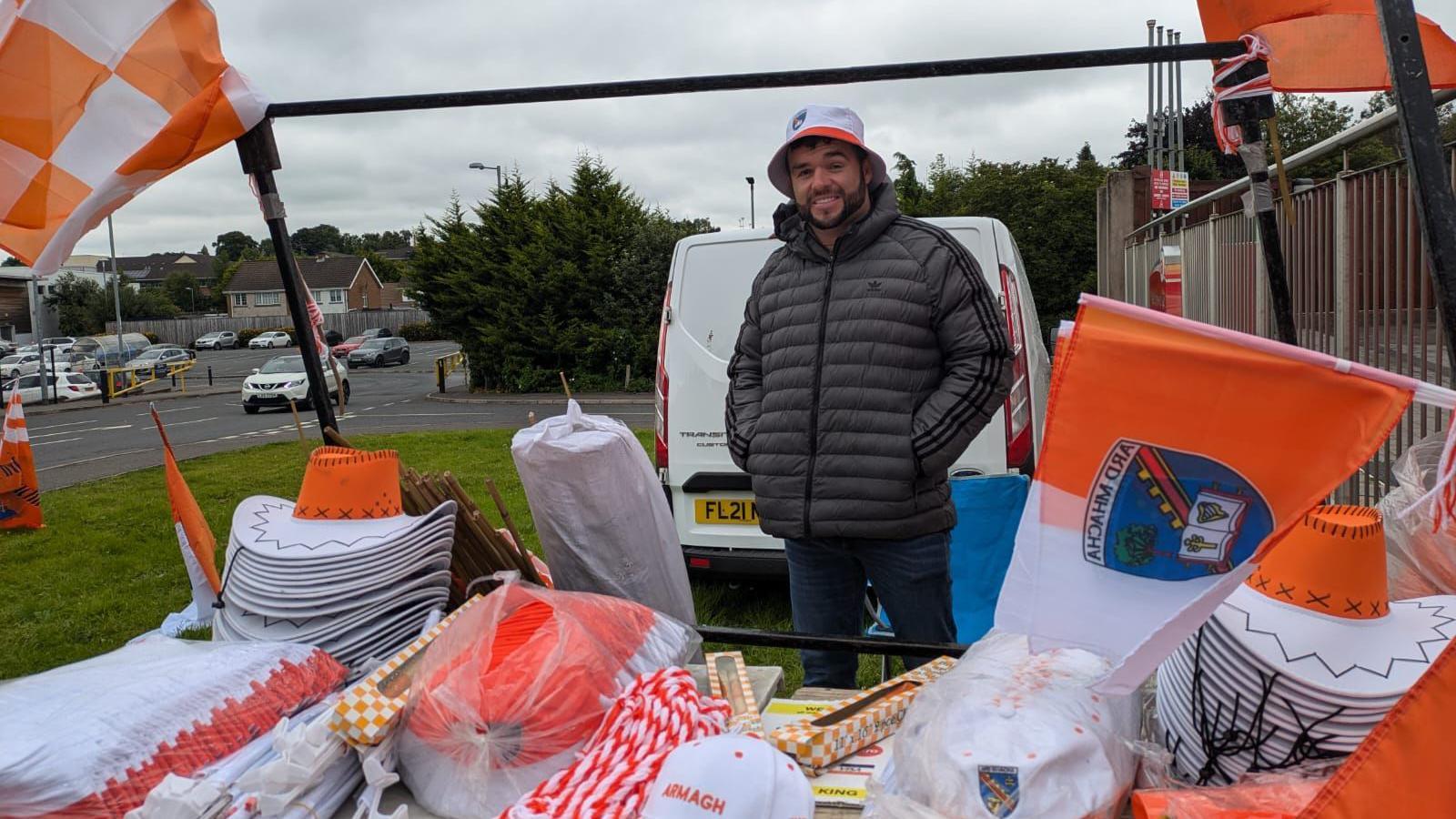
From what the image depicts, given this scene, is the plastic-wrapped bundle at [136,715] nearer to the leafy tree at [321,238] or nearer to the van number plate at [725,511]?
the van number plate at [725,511]

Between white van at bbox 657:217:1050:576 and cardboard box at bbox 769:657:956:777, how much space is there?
8.60ft

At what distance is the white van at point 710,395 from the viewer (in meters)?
4.72

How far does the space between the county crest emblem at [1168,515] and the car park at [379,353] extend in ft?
146

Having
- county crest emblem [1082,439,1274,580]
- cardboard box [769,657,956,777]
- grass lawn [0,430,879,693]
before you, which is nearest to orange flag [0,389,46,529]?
grass lawn [0,430,879,693]

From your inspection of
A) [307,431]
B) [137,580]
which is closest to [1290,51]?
[137,580]

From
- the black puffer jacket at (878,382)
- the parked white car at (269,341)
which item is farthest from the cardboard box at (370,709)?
the parked white car at (269,341)

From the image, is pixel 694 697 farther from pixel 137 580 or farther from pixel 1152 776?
pixel 137 580

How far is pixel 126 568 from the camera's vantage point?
661cm

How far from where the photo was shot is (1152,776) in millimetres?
1445

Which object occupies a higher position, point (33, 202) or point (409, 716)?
point (33, 202)

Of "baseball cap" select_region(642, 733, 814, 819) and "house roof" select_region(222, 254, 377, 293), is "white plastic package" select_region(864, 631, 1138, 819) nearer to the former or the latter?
"baseball cap" select_region(642, 733, 814, 819)

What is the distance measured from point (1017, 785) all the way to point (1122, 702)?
0.99 ft

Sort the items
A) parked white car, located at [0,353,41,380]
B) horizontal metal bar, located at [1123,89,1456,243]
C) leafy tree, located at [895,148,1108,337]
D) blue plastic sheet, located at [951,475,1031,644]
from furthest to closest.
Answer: parked white car, located at [0,353,41,380] < leafy tree, located at [895,148,1108,337] < blue plastic sheet, located at [951,475,1031,644] < horizontal metal bar, located at [1123,89,1456,243]

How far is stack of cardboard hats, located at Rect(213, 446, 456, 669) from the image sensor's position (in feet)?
6.99
